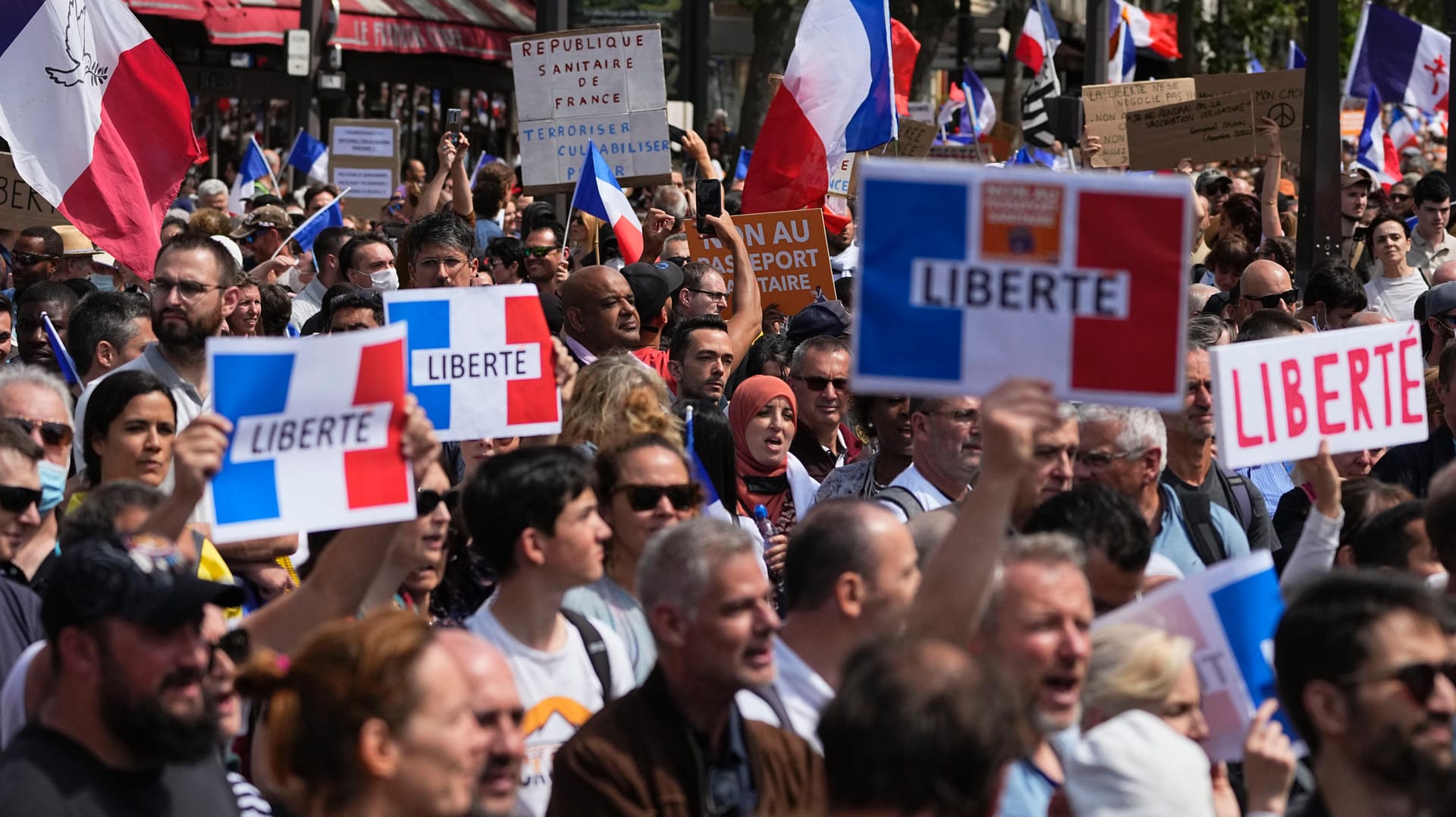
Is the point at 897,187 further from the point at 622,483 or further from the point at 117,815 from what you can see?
the point at 117,815

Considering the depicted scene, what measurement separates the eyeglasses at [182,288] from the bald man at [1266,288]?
511 cm

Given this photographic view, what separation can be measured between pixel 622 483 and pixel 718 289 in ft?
14.4

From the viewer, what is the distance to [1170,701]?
154 inches

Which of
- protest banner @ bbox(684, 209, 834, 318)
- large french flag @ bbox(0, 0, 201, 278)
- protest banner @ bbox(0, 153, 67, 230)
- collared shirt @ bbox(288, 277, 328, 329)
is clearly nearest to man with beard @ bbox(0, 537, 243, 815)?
large french flag @ bbox(0, 0, 201, 278)

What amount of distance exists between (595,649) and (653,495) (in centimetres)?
60

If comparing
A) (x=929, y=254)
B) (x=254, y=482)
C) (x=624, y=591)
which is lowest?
(x=624, y=591)

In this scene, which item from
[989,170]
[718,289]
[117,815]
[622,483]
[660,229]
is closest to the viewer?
[117,815]

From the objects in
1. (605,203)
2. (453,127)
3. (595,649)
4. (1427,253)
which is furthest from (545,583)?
(1427,253)

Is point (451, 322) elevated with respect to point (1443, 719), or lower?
elevated

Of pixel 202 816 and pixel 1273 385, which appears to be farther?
pixel 1273 385

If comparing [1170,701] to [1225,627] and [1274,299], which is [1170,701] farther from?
[1274,299]

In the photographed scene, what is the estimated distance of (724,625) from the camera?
3.93m

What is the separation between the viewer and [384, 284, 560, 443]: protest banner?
5.54 m

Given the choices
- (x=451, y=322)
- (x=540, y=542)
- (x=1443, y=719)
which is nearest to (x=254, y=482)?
(x=540, y=542)
